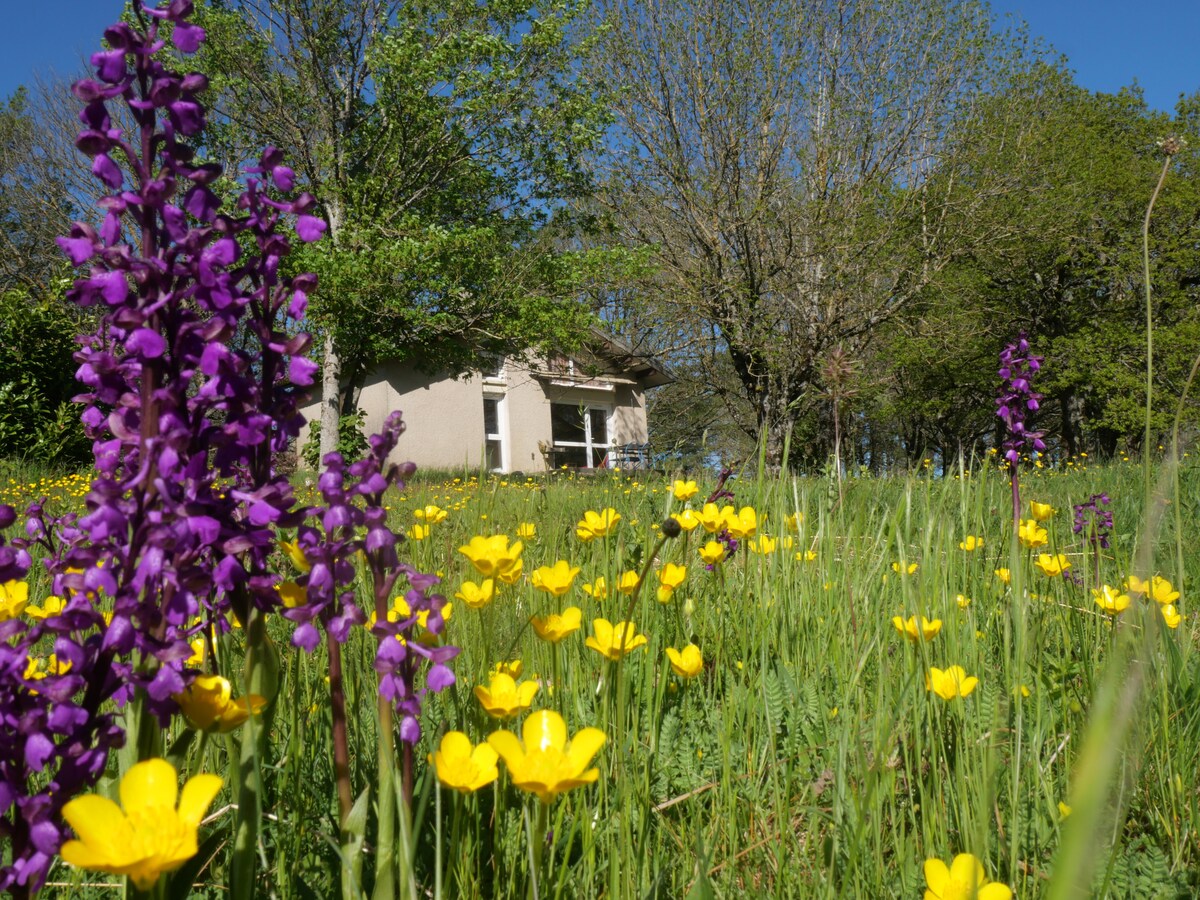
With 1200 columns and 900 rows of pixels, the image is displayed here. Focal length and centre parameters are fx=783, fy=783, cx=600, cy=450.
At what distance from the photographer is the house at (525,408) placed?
20.5 meters

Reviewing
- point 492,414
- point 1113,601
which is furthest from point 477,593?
point 492,414

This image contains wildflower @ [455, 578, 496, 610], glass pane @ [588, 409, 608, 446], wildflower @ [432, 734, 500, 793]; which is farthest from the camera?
glass pane @ [588, 409, 608, 446]

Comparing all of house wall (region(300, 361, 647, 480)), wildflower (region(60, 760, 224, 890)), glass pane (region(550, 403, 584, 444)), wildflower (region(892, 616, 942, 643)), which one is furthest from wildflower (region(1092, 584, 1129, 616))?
glass pane (region(550, 403, 584, 444))

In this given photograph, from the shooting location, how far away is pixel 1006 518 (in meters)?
3.60

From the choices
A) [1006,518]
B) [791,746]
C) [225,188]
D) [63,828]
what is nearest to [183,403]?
[63,828]

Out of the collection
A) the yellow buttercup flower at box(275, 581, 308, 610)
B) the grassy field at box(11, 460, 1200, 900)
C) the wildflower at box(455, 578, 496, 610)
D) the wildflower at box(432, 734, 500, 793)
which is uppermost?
the yellow buttercup flower at box(275, 581, 308, 610)

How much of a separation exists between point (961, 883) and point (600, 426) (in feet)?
81.1

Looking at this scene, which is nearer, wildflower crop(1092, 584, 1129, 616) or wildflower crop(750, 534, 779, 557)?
wildflower crop(1092, 584, 1129, 616)

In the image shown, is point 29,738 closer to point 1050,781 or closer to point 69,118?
point 1050,781

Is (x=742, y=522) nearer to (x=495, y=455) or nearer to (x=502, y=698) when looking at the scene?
(x=502, y=698)

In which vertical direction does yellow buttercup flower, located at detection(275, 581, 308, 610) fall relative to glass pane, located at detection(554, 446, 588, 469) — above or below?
below

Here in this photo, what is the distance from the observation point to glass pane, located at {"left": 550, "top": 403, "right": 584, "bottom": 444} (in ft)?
79.7

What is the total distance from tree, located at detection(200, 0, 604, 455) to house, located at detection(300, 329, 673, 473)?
268 cm

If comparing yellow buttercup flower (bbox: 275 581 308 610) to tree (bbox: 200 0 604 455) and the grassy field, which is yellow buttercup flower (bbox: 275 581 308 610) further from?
tree (bbox: 200 0 604 455)
